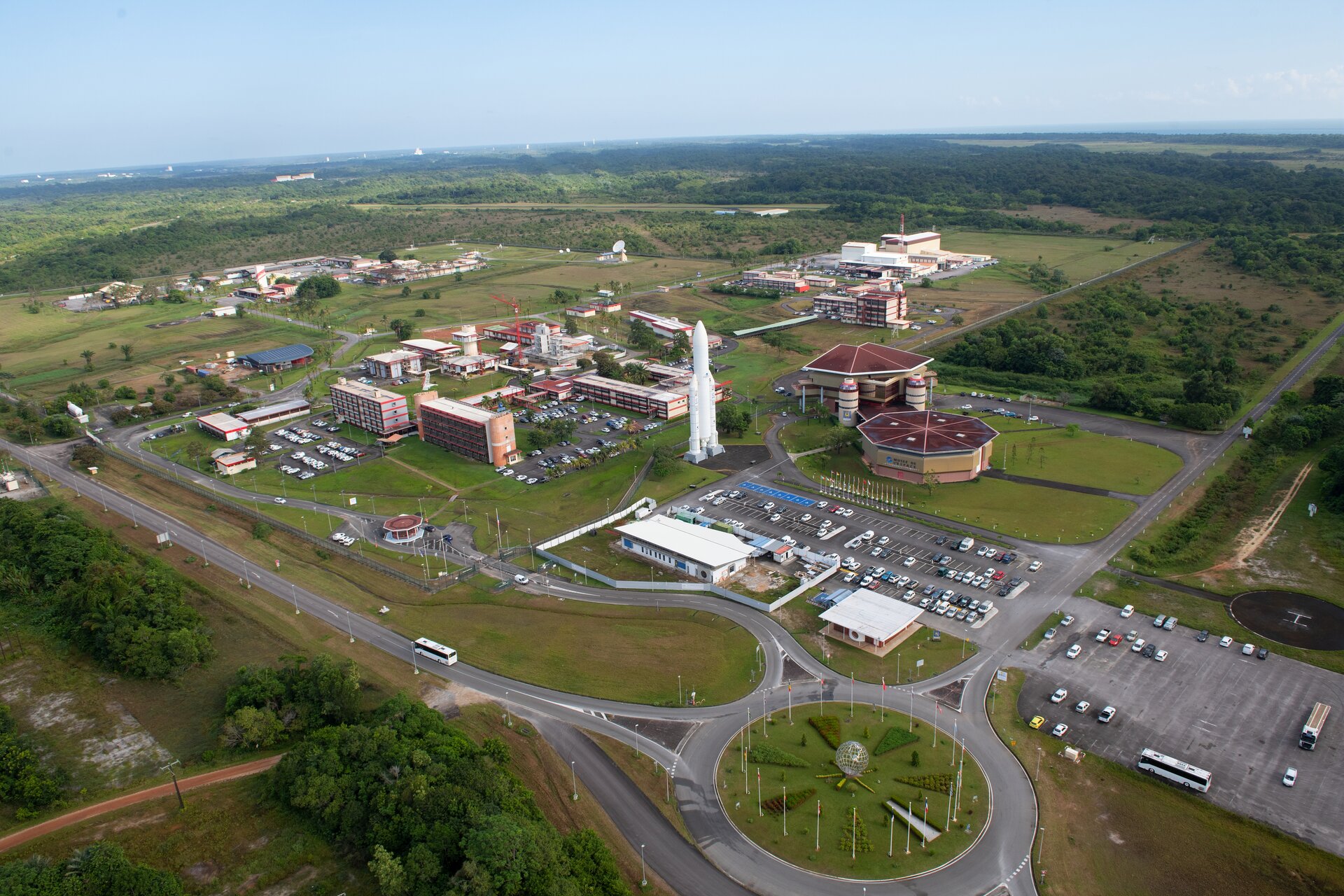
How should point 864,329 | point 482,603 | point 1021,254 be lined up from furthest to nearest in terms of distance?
point 1021,254 → point 864,329 → point 482,603

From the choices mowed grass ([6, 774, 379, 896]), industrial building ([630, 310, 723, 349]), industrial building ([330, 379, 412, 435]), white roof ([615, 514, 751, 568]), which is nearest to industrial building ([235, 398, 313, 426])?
industrial building ([330, 379, 412, 435])

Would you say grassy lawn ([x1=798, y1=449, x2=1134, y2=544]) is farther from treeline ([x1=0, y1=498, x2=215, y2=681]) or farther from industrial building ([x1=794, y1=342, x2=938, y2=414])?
treeline ([x1=0, y1=498, x2=215, y2=681])

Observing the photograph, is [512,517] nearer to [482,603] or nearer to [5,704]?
[482,603]

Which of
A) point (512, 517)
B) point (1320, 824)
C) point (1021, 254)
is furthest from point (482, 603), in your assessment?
point (1021, 254)

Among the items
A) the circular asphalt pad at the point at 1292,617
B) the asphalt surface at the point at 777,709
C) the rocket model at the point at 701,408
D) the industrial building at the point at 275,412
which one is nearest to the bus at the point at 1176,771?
the asphalt surface at the point at 777,709

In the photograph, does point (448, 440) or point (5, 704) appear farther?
point (448, 440)

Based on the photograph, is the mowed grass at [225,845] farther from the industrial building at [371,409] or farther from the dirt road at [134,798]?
the industrial building at [371,409]
